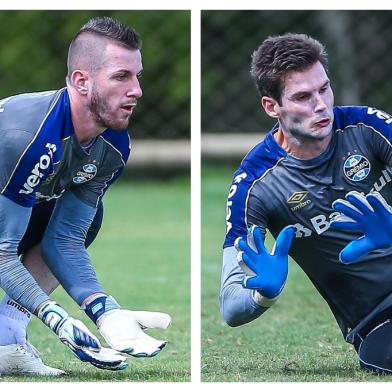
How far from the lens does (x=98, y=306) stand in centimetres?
358

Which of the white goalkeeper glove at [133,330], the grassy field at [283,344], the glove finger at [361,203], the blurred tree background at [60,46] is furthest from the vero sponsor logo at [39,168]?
the blurred tree background at [60,46]

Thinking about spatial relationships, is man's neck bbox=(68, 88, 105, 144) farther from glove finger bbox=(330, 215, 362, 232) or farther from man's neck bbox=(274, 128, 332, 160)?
glove finger bbox=(330, 215, 362, 232)

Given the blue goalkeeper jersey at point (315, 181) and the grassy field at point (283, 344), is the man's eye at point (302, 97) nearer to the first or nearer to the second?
the blue goalkeeper jersey at point (315, 181)

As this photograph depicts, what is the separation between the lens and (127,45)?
134 inches

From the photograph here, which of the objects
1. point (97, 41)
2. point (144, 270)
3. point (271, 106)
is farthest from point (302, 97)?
point (144, 270)

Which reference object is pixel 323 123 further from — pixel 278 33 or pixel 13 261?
pixel 278 33

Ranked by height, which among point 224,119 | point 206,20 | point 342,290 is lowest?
point 342,290

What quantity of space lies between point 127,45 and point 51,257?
2.76 feet

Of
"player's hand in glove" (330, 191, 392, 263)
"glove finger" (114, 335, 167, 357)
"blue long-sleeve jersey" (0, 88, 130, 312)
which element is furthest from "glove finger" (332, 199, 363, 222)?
"blue long-sleeve jersey" (0, 88, 130, 312)

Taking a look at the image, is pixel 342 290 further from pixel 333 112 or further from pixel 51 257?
pixel 51 257

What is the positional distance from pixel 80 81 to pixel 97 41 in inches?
5.8

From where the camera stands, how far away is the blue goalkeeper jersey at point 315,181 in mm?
3539

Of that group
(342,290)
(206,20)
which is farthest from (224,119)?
(342,290)

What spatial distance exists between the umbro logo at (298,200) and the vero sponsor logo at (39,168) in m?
0.82
